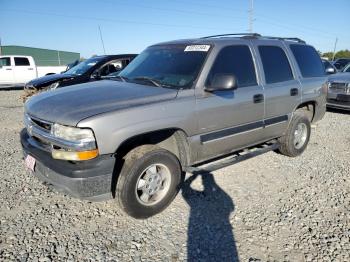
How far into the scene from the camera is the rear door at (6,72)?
661 inches

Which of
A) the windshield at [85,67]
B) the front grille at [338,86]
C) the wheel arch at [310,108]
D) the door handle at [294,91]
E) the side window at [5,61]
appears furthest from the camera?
the side window at [5,61]

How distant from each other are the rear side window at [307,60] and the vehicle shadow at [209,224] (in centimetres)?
261

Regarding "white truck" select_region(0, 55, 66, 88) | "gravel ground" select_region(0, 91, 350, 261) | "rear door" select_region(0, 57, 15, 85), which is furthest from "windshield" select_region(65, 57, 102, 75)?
"rear door" select_region(0, 57, 15, 85)

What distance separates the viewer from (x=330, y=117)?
30.0 feet

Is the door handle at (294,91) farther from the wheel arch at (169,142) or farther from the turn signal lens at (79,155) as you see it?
the turn signal lens at (79,155)

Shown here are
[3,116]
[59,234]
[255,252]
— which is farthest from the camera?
[3,116]

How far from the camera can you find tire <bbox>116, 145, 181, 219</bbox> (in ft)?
10.5

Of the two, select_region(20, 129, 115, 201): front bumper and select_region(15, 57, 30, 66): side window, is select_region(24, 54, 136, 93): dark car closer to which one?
select_region(20, 129, 115, 201): front bumper

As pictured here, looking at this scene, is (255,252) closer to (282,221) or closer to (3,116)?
(282,221)

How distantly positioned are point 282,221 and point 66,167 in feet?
7.74

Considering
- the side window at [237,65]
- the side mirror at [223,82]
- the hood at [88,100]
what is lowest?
the hood at [88,100]

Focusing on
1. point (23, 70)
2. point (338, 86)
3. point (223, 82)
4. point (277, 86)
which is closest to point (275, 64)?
point (277, 86)

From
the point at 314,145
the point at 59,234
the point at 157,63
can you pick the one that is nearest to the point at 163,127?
the point at 157,63

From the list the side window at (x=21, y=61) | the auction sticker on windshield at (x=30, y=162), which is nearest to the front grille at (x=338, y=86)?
the auction sticker on windshield at (x=30, y=162)
